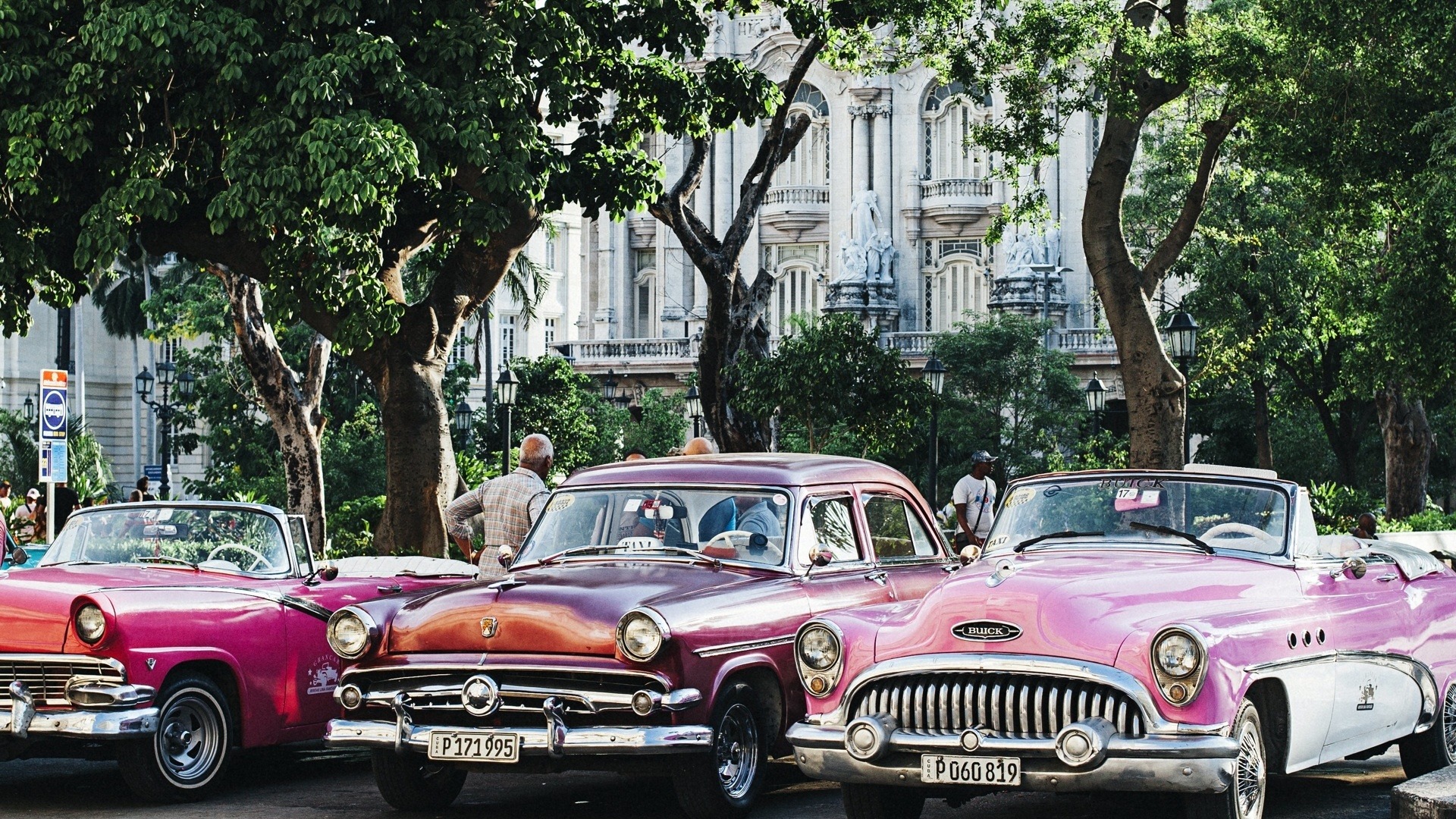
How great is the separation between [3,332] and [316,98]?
4104 mm

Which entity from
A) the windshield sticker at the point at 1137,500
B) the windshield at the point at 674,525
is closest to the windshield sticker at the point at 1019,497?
the windshield sticker at the point at 1137,500

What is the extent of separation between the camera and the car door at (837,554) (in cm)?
945

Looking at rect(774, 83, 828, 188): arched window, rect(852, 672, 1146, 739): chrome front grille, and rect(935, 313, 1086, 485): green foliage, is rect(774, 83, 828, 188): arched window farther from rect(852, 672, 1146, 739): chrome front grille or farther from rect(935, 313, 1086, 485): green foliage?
rect(852, 672, 1146, 739): chrome front grille

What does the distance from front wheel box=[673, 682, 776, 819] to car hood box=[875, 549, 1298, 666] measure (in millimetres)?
1182

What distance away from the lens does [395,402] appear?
17.4 metres

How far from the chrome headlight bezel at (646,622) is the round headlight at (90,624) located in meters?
2.81

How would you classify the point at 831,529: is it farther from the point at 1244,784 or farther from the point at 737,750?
the point at 1244,784

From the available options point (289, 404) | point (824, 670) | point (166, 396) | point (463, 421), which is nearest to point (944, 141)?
point (463, 421)

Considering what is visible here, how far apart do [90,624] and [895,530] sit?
4539mm

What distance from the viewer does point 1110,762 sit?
22.3ft

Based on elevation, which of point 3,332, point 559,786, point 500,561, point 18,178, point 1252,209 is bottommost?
point 559,786

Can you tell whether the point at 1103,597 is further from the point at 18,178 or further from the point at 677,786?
the point at 18,178

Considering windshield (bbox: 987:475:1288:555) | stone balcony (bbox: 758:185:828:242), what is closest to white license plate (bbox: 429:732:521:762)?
windshield (bbox: 987:475:1288:555)

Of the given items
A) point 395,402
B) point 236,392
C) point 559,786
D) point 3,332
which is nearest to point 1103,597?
point 559,786
